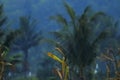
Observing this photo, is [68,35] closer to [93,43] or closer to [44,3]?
[93,43]

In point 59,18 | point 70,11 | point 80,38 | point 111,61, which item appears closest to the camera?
point 111,61

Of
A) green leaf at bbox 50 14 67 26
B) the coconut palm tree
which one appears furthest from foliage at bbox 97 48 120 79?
the coconut palm tree

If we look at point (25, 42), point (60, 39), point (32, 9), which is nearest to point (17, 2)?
point (32, 9)

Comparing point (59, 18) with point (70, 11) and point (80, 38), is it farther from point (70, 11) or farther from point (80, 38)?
point (80, 38)

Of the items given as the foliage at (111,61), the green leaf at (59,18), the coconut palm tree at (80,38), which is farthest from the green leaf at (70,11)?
the foliage at (111,61)

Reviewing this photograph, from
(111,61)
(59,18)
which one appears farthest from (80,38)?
(111,61)

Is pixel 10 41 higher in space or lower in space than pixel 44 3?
lower

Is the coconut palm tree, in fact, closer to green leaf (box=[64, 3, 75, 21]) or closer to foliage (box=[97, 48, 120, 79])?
green leaf (box=[64, 3, 75, 21])

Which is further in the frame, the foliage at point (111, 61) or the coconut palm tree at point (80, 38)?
the coconut palm tree at point (80, 38)

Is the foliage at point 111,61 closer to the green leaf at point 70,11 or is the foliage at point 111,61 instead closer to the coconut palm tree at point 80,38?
the green leaf at point 70,11

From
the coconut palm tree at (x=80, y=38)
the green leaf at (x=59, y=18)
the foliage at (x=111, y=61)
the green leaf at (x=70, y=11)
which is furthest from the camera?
the coconut palm tree at (x=80, y=38)

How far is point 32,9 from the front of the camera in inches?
3794

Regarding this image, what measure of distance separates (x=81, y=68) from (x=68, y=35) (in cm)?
181

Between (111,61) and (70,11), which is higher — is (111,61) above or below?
below
